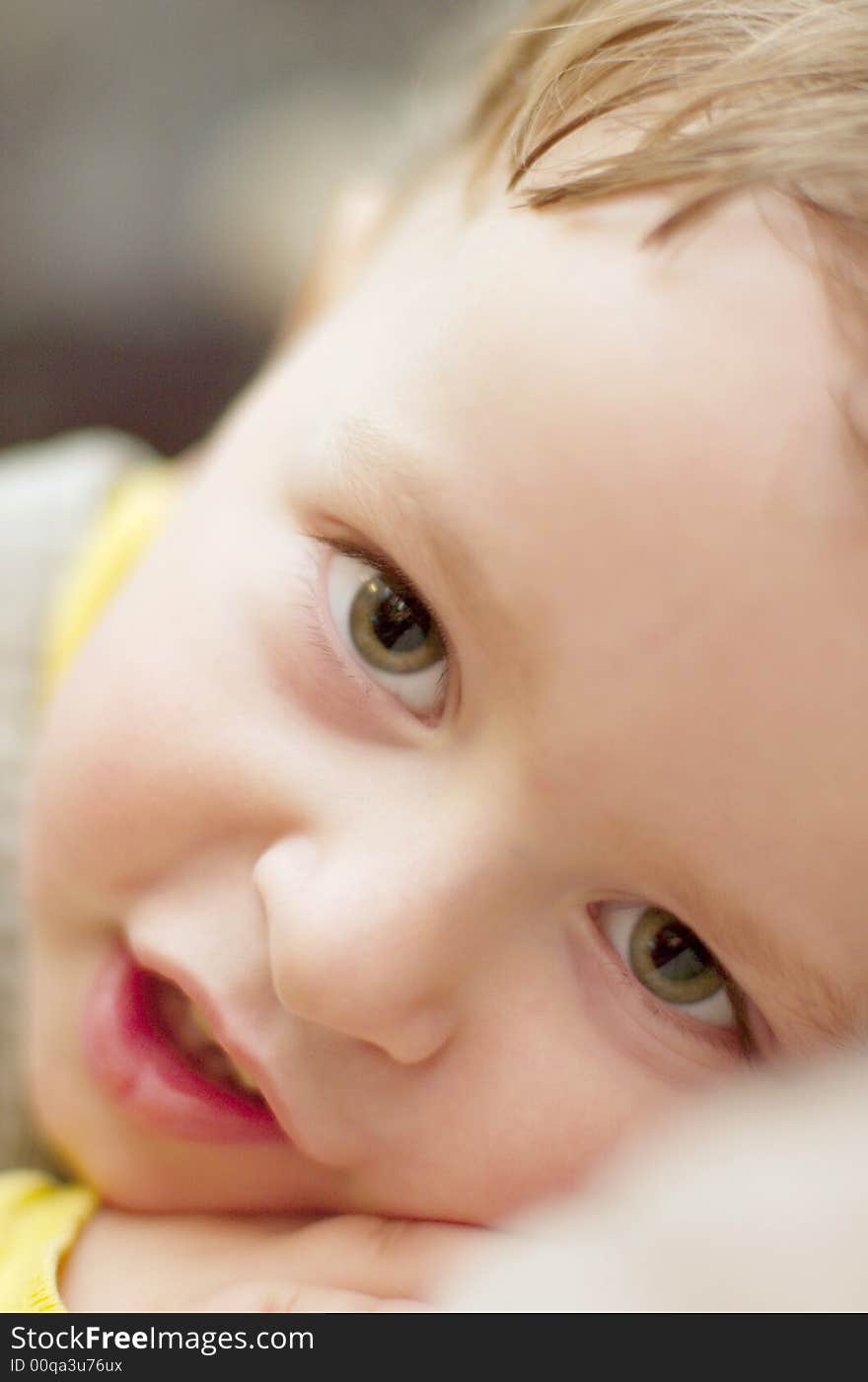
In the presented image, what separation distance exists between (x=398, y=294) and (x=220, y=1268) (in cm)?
40

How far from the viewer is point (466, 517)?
49cm

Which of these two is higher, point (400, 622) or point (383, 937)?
point (400, 622)

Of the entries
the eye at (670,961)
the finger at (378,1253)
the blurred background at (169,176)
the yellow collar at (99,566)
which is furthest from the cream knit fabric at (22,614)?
the eye at (670,961)

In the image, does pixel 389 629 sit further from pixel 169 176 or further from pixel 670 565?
pixel 169 176

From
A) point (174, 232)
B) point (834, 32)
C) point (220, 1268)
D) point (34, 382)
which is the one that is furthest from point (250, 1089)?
point (174, 232)

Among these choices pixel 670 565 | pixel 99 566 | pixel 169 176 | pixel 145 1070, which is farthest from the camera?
pixel 169 176

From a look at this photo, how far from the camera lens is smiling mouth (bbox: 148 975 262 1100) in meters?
0.58

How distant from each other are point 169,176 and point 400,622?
2.90 ft

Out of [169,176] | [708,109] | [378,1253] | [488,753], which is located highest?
[169,176]

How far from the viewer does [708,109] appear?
19.7 inches

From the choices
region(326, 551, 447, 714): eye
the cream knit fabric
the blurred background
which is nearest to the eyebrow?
region(326, 551, 447, 714): eye

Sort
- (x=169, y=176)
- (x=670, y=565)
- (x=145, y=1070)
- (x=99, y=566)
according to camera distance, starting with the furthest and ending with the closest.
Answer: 1. (x=169, y=176)
2. (x=99, y=566)
3. (x=145, y=1070)
4. (x=670, y=565)

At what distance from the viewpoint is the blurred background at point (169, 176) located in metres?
1.16

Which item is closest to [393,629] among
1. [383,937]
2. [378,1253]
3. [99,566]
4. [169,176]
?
[383,937]
